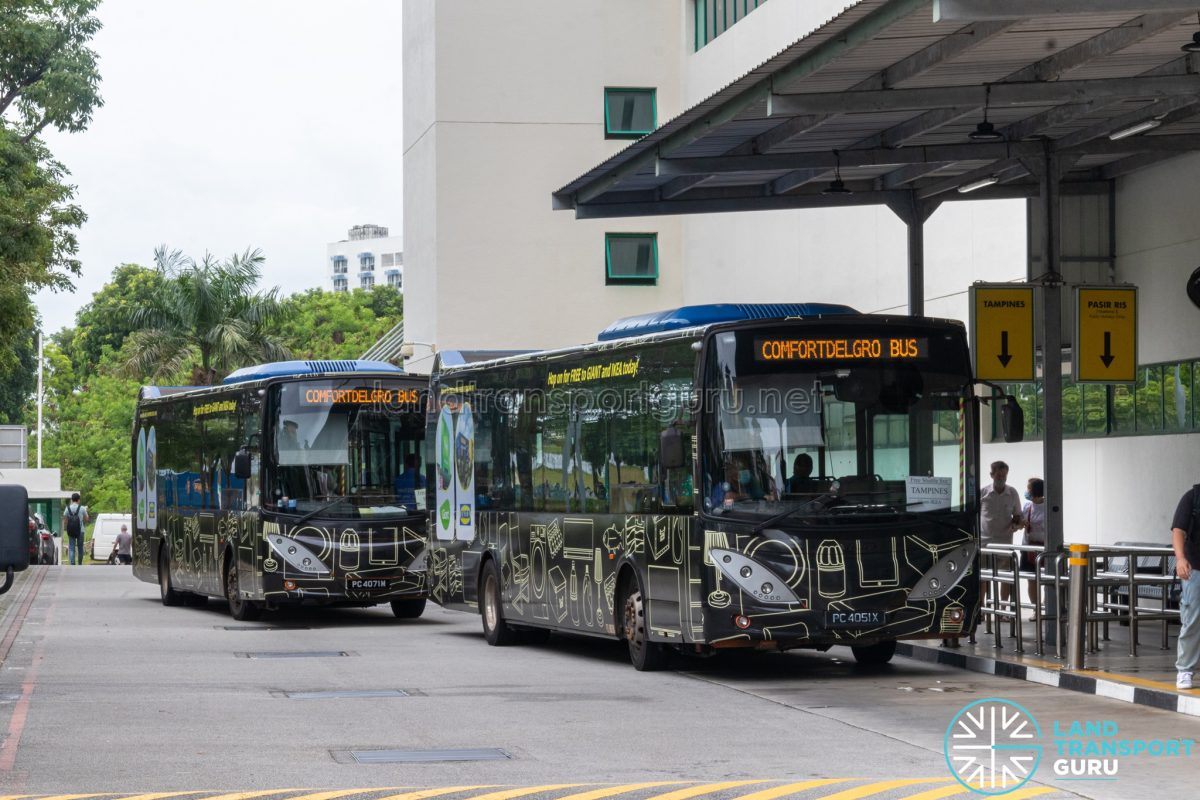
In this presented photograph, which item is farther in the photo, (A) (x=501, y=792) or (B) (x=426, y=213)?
(B) (x=426, y=213)

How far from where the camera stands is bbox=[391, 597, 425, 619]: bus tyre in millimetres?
26453

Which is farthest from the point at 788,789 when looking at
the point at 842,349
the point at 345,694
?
the point at 842,349

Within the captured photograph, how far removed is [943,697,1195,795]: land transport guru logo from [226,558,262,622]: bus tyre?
13.5 metres

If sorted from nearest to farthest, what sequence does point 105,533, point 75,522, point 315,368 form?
1. point 315,368
2. point 75,522
3. point 105,533

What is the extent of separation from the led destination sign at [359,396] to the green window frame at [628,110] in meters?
19.3

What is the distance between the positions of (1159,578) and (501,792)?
8.85 meters

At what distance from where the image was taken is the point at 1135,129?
17.2m

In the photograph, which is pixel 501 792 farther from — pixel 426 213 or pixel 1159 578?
pixel 426 213

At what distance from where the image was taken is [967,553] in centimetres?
1647

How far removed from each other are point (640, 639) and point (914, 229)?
6.21 meters

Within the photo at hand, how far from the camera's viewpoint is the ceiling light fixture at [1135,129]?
55.3 feet

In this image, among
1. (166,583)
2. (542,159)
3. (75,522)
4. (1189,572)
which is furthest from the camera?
(75,522)

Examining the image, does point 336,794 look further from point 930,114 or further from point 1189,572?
point 930,114

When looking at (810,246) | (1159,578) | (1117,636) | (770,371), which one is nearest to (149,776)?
(770,371)
